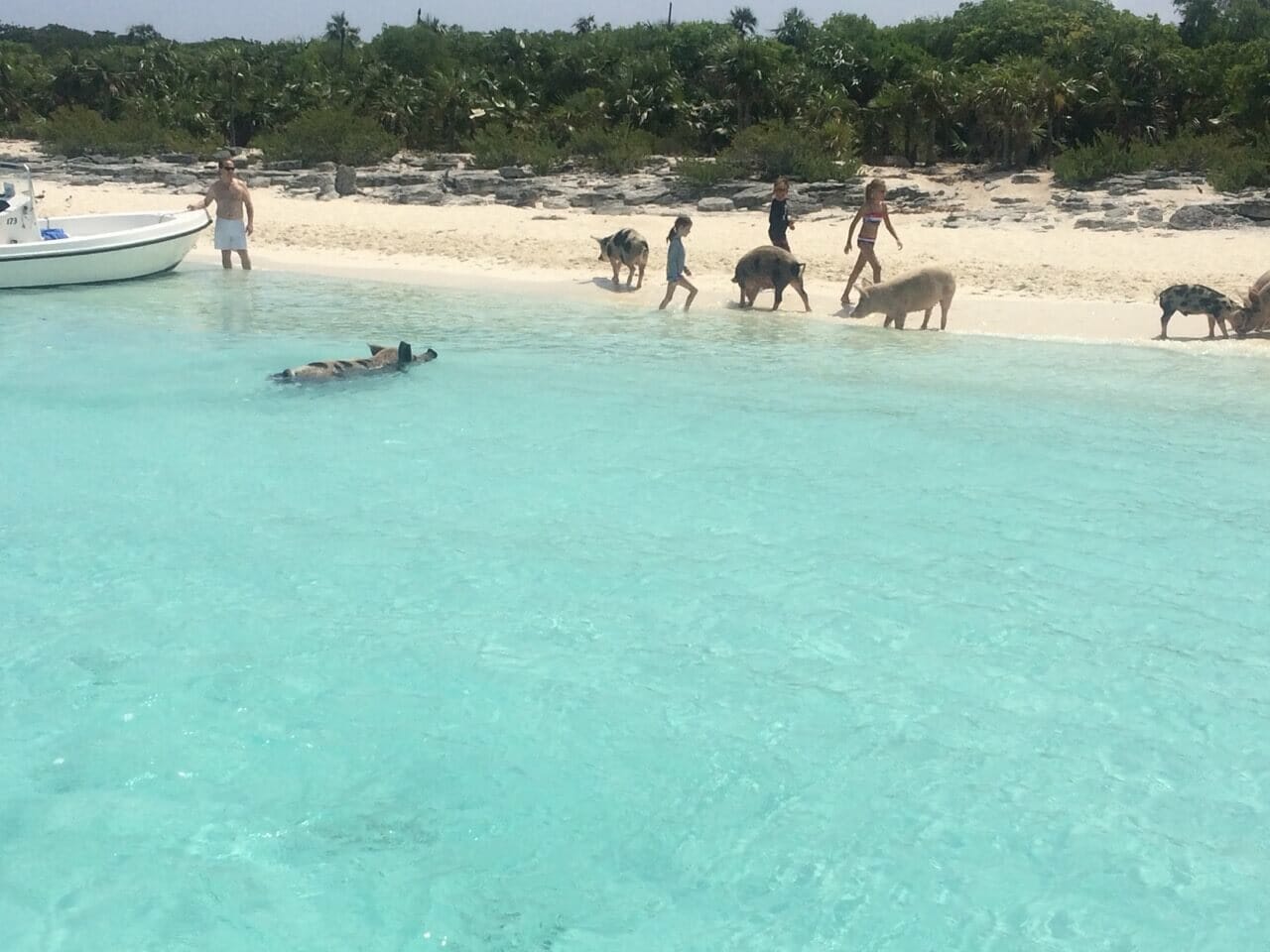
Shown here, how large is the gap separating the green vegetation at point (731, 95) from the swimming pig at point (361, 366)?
570 inches

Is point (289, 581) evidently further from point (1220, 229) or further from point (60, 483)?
point (1220, 229)

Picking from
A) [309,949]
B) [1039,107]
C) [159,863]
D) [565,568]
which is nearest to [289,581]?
[565,568]

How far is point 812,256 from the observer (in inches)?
712

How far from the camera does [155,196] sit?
26641 millimetres

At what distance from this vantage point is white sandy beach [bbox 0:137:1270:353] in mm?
14609

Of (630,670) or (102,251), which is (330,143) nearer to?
(102,251)

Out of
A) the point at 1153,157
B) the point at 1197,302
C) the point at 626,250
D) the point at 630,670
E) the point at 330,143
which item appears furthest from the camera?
the point at 330,143

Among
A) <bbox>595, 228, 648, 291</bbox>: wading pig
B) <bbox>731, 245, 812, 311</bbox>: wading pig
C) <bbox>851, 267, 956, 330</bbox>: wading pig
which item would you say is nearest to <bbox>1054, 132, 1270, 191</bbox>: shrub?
<bbox>851, 267, 956, 330</bbox>: wading pig

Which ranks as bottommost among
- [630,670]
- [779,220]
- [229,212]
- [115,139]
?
[630,670]

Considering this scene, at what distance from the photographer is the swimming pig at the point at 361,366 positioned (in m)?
10.8

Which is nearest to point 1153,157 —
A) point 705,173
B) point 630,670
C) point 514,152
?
point 705,173

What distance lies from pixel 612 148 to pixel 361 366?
19.0m

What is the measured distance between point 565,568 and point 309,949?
3252 mm

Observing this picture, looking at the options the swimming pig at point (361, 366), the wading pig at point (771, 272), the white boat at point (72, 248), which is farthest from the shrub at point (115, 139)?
the swimming pig at point (361, 366)
